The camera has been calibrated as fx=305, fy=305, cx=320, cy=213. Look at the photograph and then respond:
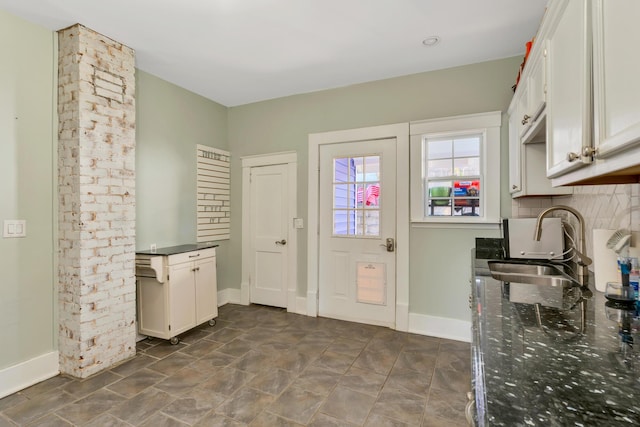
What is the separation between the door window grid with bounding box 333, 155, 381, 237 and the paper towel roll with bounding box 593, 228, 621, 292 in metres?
2.06

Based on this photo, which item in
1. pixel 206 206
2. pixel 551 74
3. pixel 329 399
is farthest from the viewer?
pixel 206 206

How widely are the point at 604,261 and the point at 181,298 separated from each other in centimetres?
322

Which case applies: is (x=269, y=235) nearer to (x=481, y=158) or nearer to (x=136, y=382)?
(x=136, y=382)

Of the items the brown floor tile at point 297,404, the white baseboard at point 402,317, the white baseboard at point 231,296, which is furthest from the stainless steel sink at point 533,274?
the white baseboard at point 231,296

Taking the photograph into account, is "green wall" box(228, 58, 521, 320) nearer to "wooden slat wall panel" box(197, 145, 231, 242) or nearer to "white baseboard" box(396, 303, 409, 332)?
"white baseboard" box(396, 303, 409, 332)

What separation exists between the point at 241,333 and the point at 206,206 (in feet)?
5.45

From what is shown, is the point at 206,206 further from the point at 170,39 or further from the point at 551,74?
the point at 551,74

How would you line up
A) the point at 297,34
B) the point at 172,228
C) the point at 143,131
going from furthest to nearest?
the point at 172,228, the point at 143,131, the point at 297,34

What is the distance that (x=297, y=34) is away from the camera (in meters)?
2.58

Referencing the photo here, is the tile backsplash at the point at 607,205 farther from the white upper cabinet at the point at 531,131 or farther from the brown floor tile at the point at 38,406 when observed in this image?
the brown floor tile at the point at 38,406

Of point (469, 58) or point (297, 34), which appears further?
point (469, 58)

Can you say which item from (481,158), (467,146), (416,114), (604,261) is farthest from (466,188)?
(604,261)

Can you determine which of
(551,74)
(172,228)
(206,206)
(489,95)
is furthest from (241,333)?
(489,95)

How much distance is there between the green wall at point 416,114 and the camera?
3.01 meters
